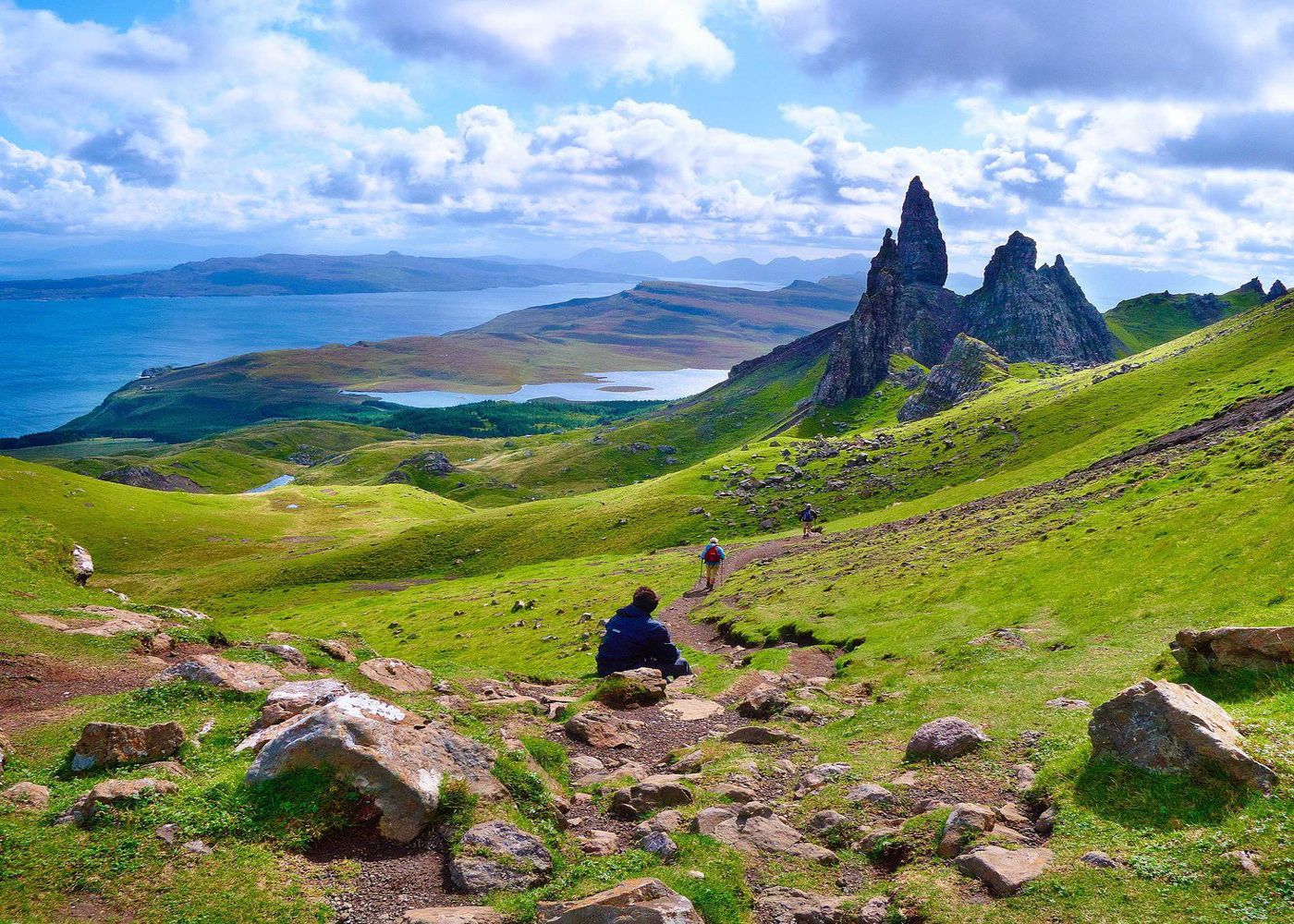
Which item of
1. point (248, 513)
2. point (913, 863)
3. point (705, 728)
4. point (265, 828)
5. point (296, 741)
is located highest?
point (296, 741)

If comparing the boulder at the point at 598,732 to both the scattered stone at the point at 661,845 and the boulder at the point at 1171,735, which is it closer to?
the scattered stone at the point at 661,845

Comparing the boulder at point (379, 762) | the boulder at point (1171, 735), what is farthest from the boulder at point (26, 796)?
the boulder at point (1171, 735)

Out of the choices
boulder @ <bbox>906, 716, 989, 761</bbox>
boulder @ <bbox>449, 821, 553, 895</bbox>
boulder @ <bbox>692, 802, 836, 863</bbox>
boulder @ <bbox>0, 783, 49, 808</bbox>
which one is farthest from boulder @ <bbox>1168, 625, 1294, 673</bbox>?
boulder @ <bbox>0, 783, 49, 808</bbox>

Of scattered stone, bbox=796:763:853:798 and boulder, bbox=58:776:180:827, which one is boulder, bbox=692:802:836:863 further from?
boulder, bbox=58:776:180:827

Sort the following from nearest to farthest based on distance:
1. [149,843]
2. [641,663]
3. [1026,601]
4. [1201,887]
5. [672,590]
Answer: [1201,887] < [149,843] < [641,663] < [1026,601] < [672,590]

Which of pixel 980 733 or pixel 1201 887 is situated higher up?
pixel 1201 887

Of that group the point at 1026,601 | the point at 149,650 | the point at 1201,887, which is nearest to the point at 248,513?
the point at 149,650

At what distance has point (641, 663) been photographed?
32.6m

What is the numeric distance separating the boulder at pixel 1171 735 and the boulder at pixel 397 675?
65.4 feet

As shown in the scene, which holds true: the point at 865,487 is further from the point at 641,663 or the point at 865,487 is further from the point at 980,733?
the point at 980,733

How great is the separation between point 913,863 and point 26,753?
63.4 ft

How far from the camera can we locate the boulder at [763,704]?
88.4 feet

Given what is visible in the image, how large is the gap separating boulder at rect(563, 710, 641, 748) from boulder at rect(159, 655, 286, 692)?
9.02 m

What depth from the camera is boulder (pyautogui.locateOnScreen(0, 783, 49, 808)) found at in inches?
556
